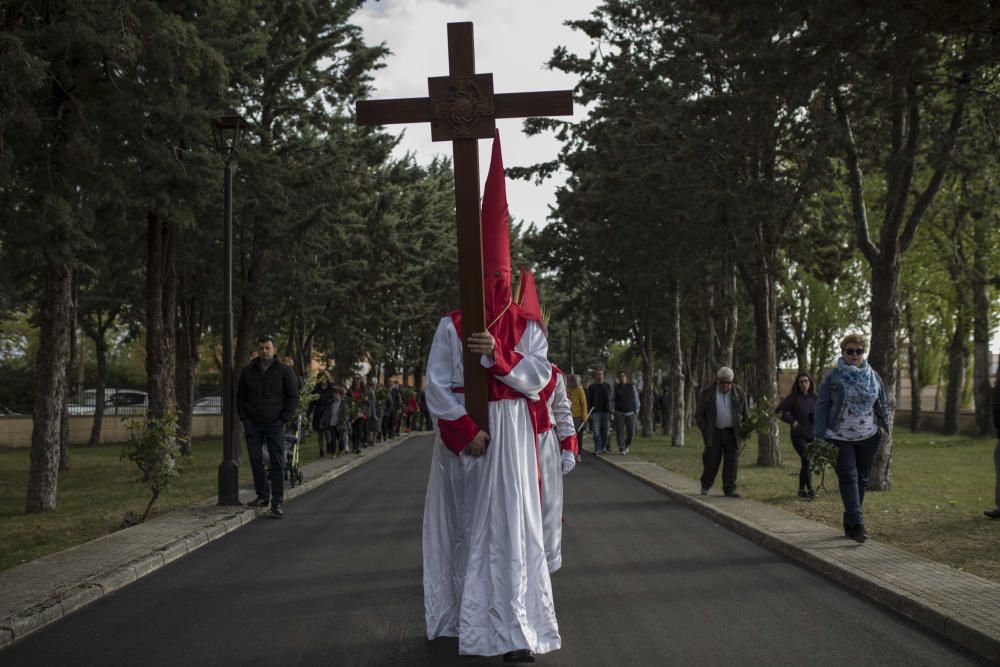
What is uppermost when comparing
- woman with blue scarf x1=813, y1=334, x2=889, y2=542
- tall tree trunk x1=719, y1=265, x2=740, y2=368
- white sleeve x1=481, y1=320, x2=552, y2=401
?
tall tree trunk x1=719, y1=265, x2=740, y2=368

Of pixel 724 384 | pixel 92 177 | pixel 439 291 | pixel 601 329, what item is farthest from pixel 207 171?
pixel 439 291

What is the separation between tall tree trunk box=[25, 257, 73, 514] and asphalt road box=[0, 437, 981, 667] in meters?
4.00

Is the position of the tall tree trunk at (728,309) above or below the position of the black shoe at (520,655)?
above

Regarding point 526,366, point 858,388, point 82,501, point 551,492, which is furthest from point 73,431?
point 526,366

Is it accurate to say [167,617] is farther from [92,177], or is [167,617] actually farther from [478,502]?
[92,177]

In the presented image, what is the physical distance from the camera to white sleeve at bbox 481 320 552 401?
5723 mm

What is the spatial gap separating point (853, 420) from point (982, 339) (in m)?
24.6

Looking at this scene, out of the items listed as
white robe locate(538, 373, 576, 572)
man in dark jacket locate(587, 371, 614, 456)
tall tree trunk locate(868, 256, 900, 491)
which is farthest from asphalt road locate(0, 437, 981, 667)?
man in dark jacket locate(587, 371, 614, 456)

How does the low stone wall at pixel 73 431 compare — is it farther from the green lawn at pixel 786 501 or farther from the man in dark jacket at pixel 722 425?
the man in dark jacket at pixel 722 425

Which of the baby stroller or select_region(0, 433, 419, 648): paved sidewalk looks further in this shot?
the baby stroller

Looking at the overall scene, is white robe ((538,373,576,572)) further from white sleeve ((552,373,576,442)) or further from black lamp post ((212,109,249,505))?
black lamp post ((212,109,249,505))

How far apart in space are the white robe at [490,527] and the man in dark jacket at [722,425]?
29.0 feet

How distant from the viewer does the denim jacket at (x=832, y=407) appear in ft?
33.0

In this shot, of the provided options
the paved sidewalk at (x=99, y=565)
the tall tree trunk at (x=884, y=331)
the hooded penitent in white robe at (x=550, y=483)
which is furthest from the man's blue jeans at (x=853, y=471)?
the paved sidewalk at (x=99, y=565)
